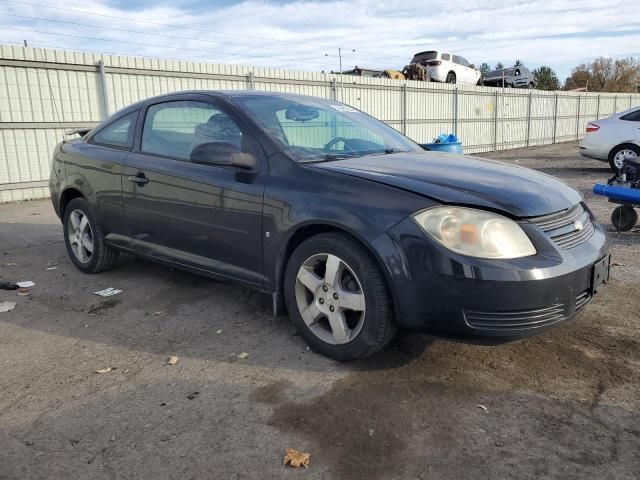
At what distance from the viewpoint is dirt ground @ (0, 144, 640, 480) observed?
2.29 meters

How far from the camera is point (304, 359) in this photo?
3.24 m

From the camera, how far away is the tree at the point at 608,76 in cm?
6016

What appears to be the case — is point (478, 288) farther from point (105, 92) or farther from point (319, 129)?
point (105, 92)

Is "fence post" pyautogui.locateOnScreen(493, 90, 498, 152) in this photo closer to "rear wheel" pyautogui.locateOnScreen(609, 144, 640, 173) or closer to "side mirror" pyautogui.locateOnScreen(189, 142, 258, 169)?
"rear wheel" pyautogui.locateOnScreen(609, 144, 640, 173)

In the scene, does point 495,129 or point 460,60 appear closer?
point 495,129

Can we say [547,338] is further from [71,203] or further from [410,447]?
[71,203]

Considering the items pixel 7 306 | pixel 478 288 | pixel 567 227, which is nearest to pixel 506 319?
pixel 478 288

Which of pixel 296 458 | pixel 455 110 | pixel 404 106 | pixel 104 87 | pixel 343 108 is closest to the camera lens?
pixel 296 458

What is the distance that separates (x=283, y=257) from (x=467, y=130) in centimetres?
1845

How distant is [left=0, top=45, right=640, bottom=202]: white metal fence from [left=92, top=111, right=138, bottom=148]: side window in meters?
5.91

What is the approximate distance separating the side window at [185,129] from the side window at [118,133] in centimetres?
20

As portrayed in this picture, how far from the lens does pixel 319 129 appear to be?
12.8ft

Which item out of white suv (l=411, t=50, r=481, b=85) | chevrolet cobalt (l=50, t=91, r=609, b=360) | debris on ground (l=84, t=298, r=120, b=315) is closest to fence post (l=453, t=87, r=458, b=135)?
white suv (l=411, t=50, r=481, b=85)

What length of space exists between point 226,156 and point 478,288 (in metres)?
1.73
